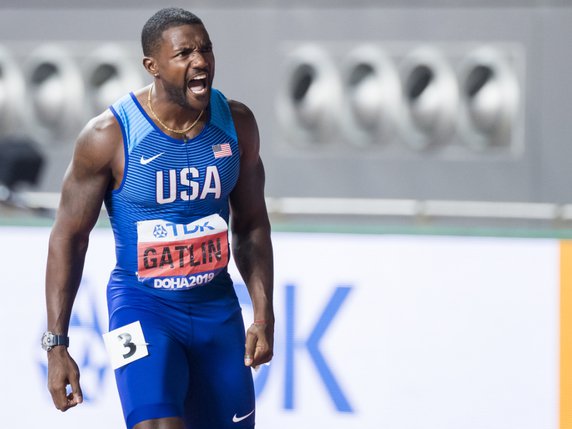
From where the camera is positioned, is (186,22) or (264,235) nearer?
(186,22)

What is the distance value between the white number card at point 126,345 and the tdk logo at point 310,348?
5.21 ft

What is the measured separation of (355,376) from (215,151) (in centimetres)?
177

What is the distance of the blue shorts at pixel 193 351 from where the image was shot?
3.56 m

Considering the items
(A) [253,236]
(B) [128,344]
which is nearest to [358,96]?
(A) [253,236]

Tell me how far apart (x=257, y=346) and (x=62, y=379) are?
0.58 m

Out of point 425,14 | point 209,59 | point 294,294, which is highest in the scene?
point 425,14

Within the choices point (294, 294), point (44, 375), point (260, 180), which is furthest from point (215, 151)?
point (44, 375)

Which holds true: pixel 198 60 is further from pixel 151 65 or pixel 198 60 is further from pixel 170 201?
pixel 170 201

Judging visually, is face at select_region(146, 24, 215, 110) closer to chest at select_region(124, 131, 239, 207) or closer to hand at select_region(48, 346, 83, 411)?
chest at select_region(124, 131, 239, 207)

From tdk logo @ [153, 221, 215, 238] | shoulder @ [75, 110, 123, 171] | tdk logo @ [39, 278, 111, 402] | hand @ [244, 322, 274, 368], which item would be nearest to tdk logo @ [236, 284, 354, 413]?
tdk logo @ [39, 278, 111, 402]

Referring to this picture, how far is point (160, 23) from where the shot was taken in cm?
351

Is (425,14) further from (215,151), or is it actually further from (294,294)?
(215,151)

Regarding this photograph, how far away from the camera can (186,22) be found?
350cm

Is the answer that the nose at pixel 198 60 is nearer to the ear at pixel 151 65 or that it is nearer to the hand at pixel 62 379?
the ear at pixel 151 65
